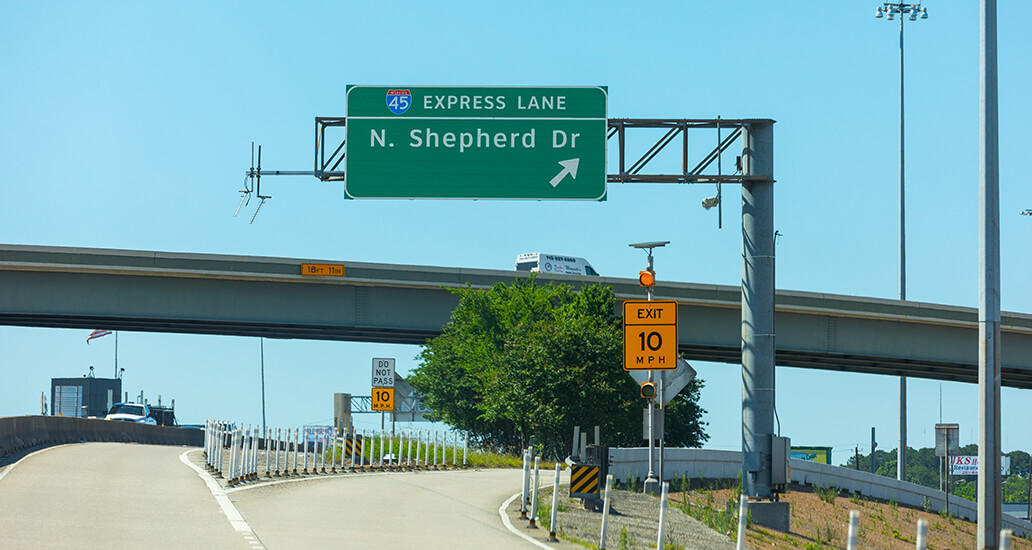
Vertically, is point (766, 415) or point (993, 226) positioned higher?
point (993, 226)

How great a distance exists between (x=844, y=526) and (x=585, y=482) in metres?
8.79

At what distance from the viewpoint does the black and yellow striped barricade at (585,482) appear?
21.8 m

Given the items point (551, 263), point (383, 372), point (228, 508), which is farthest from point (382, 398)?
point (551, 263)

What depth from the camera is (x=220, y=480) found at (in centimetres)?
2431

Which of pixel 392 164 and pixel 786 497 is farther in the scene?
pixel 786 497

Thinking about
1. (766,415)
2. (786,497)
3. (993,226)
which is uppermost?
(993,226)

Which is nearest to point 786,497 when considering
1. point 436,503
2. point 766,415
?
point 766,415

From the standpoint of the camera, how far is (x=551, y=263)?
226 ft

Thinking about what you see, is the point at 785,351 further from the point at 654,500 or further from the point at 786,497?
the point at 654,500

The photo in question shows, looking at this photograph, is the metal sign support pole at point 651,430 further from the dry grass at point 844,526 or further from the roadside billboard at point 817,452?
the roadside billboard at point 817,452

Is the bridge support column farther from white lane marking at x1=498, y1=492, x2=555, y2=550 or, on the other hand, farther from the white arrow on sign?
white lane marking at x1=498, y1=492, x2=555, y2=550

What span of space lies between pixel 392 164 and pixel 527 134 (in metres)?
2.92

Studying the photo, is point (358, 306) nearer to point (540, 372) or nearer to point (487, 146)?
point (540, 372)

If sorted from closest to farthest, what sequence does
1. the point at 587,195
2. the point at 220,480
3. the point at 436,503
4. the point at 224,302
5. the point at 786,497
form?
1. the point at 436,503
2. the point at 220,480
3. the point at 587,195
4. the point at 786,497
5. the point at 224,302
